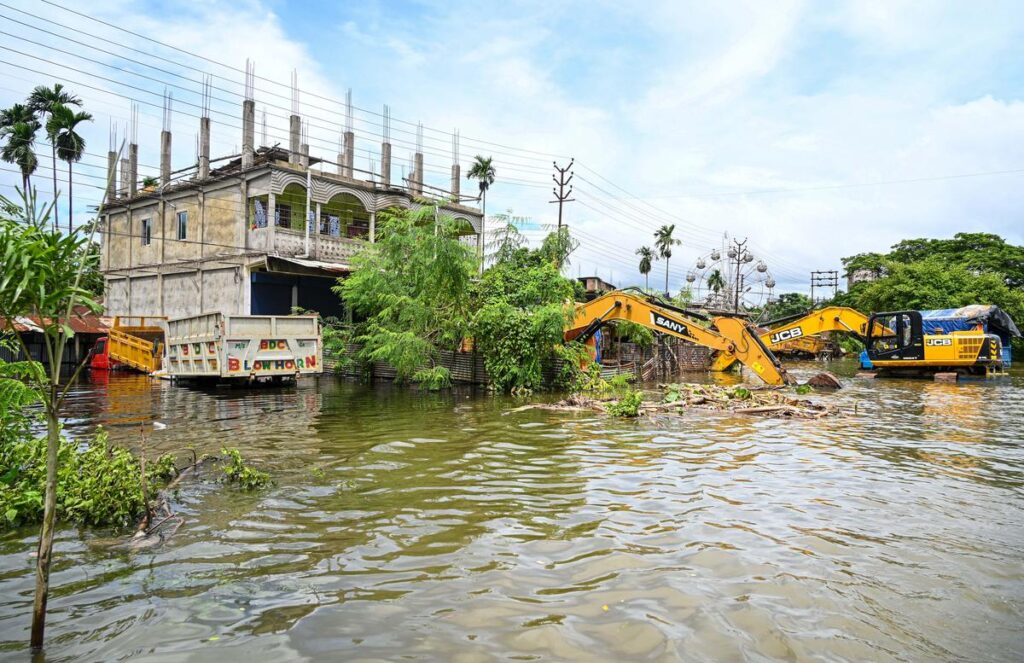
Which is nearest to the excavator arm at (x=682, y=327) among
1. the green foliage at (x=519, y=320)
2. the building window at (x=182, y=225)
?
the green foliage at (x=519, y=320)

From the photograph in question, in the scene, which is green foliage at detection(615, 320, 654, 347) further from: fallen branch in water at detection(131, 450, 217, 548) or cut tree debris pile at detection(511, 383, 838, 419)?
fallen branch in water at detection(131, 450, 217, 548)

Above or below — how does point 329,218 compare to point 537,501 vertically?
above

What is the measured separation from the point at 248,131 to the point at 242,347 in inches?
532

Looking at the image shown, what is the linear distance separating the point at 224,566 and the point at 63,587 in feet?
3.14

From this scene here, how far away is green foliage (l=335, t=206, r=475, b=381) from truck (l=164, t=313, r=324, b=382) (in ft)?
6.19

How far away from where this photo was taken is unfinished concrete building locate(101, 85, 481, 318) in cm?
2402

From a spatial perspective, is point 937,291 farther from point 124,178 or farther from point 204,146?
point 124,178

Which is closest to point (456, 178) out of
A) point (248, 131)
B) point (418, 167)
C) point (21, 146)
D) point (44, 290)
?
point (418, 167)

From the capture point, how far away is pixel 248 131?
25.6 metres

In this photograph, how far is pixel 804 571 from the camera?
449 centimetres

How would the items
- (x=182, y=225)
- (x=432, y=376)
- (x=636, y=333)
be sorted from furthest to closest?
1. (x=182, y=225)
2. (x=636, y=333)
3. (x=432, y=376)

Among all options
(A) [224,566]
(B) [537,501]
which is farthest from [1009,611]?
(A) [224,566]

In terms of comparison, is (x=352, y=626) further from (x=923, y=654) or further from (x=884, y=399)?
(x=884, y=399)

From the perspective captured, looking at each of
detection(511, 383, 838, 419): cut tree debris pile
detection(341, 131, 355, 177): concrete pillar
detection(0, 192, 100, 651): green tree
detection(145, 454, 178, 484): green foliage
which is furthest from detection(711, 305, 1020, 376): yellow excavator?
detection(0, 192, 100, 651): green tree
